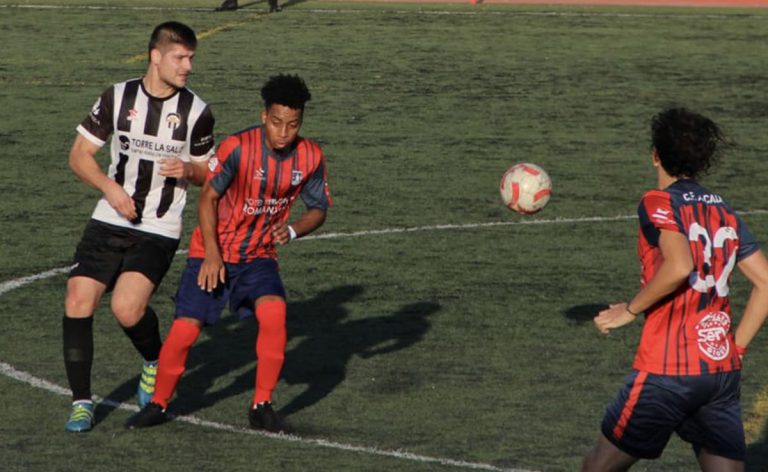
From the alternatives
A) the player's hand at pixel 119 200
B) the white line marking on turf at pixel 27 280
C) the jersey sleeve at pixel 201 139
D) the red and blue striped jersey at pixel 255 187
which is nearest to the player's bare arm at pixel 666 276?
the red and blue striped jersey at pixel 255 187

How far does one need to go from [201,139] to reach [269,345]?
121 centimetres

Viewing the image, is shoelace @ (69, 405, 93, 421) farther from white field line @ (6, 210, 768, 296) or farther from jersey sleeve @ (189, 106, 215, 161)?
white field line @ (6, 210, 768, 296)

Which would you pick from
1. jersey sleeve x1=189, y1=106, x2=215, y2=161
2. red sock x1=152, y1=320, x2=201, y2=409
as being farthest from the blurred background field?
jersey sleeve x1=189, y1=106, x2=215, y2=161

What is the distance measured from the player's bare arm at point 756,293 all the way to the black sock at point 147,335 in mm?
3581

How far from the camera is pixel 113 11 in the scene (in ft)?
93.2

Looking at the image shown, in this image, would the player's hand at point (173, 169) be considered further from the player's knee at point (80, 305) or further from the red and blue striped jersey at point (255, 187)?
the player's knee at point (80, 305)

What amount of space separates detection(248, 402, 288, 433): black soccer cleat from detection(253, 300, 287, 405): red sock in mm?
38

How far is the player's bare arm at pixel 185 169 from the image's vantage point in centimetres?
865

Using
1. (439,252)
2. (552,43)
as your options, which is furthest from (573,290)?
(552,43)

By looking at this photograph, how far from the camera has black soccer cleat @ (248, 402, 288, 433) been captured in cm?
862

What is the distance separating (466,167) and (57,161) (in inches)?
162

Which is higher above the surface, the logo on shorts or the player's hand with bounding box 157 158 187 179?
the player's hand with bounding box 157 158 187 179

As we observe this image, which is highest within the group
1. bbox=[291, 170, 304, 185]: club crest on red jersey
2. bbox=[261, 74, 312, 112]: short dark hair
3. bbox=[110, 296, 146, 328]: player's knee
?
bbox=[261, 74, 312, 112]: short dark hair

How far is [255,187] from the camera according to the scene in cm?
873
